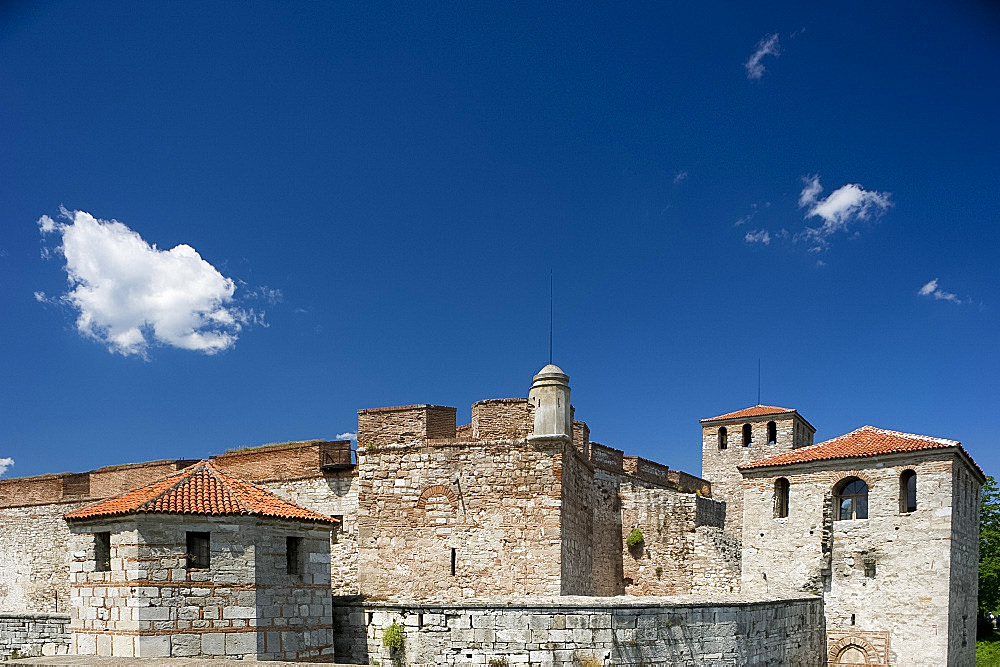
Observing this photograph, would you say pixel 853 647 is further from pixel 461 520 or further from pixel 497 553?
pixel 461 520

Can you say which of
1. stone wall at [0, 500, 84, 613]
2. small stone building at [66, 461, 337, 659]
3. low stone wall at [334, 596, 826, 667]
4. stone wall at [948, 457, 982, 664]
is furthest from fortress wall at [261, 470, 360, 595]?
stone wall at [948, 457, 982, 664]

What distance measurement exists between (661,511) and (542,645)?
8.87 metres

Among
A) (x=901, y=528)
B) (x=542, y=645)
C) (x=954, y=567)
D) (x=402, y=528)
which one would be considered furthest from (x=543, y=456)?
(x=954, y=567)

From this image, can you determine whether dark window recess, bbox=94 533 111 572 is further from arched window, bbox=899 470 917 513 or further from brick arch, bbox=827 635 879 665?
arched window, bbox=899 470 917 513

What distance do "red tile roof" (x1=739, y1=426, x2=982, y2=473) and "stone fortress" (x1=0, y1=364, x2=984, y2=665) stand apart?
0.07 metres

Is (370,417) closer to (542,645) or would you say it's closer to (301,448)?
(301,448)

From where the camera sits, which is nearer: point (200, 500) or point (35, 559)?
point (200, 500)

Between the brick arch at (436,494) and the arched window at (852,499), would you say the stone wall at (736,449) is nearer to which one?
the arched window at (852,499)

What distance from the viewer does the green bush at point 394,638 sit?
41.0ft

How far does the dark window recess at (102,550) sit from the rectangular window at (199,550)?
1.31 meters

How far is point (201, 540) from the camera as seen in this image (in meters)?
11.8

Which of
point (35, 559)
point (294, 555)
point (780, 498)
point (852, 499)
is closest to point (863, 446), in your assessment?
point (852, 499)

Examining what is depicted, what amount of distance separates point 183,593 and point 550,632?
18.5ft

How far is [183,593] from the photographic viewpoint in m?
11.3
